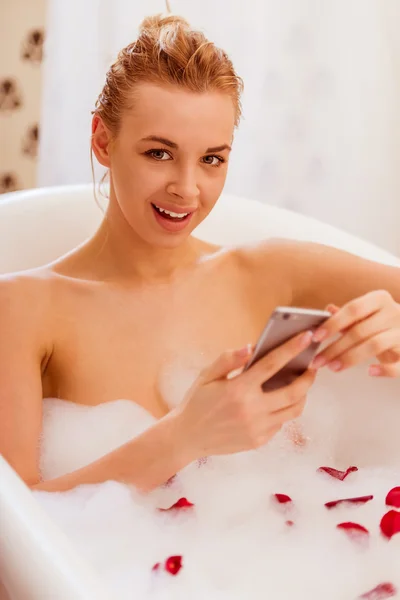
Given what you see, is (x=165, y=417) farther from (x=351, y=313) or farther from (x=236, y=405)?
(x=351, y=313)

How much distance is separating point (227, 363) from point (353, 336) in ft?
0.62

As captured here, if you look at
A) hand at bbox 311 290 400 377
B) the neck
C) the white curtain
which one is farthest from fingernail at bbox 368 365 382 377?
the white curtain

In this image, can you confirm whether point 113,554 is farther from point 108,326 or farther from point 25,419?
point 108,326

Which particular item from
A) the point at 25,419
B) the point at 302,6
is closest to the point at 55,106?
the point at 302,6

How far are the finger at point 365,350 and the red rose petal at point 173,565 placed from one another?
0.30m

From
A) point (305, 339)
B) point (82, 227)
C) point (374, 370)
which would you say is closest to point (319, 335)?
point (305, 339)

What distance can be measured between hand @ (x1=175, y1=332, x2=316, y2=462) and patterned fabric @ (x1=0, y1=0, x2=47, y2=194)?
133 cm

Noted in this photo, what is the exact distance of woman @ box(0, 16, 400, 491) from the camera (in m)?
0.88

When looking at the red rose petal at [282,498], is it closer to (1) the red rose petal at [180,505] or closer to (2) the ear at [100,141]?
(1) the red rose petal at [180,505]

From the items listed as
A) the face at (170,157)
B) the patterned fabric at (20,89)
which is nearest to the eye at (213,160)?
the face at (170,157)

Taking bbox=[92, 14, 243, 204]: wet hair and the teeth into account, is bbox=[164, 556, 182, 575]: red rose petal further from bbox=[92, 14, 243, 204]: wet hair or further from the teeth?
bbox=[92, 14, 243, 204]: wet hair

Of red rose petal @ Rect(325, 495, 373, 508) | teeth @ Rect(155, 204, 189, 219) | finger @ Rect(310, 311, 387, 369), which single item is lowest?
red rose petal @ Rect(325, 495, 373, 508)

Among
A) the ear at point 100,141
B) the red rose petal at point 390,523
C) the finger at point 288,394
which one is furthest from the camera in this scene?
the ear at point 100,141

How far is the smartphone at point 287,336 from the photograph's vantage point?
739 mm
